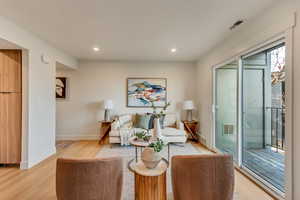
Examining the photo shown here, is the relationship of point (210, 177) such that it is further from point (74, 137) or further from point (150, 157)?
point (74, 137)

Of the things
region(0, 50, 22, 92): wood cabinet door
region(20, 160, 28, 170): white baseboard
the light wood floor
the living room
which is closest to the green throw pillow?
the living room

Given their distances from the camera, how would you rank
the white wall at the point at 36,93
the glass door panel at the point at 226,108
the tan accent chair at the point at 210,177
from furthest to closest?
the glass door panel at the point at 226,108 < the white wall at the point at 36,93 < the tan accent chair at the point at 210,177

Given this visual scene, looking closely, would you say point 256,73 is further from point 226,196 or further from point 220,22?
point 226,196

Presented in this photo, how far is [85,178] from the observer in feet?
4.69

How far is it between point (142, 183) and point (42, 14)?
8.73 feet

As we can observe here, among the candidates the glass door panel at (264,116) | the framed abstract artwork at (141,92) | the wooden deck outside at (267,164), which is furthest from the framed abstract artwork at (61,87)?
the wooden deck outside at (267,164)

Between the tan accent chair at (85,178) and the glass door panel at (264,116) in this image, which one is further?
the glass door panel at (264,116)

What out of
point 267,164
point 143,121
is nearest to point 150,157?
point 267,164

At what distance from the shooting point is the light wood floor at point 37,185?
228cm

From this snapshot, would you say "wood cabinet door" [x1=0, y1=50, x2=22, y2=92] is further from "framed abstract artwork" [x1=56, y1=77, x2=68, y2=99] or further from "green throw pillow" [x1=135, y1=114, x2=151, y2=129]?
"green throw pillow" [x1=135, y1=114, x2=151, y2=129]

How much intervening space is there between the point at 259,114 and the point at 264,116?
0.09 m

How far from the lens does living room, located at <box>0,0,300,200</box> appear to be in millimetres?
1705

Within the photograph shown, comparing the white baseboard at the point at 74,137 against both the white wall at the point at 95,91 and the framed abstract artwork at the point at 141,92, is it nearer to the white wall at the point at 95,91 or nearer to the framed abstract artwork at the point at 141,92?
the white wall at the point at 95,91

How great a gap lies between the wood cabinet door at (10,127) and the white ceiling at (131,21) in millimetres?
1344
